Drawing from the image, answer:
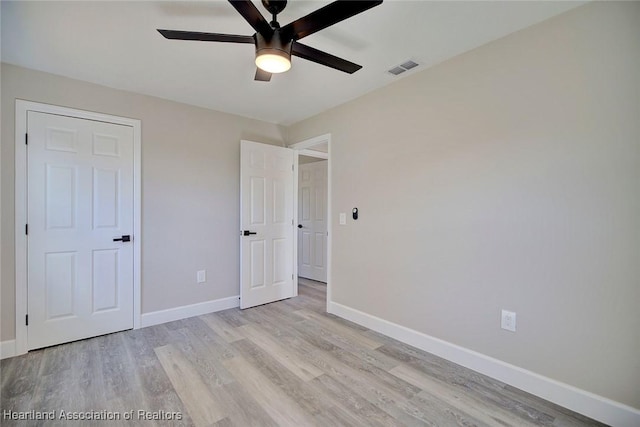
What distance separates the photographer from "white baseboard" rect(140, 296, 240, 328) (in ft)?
9.96

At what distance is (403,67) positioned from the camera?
8.04ft

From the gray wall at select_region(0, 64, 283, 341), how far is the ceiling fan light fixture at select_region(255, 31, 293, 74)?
6.53 feet

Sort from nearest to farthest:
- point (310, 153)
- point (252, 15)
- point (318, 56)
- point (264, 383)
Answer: point (252, 15), point (318, 56), point (264, 383), point (310, 153)

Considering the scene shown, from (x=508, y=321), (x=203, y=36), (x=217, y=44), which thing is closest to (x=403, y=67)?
(x=217, y=44)

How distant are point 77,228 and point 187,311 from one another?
1362 mm

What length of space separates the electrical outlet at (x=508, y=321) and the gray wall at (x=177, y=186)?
9.36 feet

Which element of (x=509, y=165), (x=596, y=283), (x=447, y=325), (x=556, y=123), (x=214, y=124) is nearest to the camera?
(x=596, y=283)

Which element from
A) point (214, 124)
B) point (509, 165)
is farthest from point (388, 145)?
point (214, 124)

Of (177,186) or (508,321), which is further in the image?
(177,186)

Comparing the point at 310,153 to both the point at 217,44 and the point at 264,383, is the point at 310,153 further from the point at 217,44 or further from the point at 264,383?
the point at 264,383

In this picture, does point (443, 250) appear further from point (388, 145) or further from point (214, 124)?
point (214, 124)

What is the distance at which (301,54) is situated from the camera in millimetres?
1714

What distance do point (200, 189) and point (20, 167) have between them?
1467mm

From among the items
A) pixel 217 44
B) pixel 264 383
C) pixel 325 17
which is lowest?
pixel 264 383
